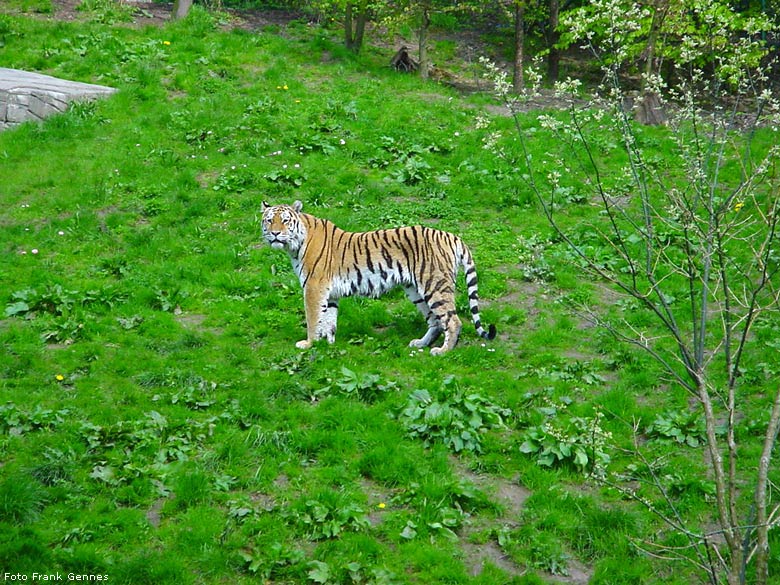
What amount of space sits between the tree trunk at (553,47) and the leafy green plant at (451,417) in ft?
41.7

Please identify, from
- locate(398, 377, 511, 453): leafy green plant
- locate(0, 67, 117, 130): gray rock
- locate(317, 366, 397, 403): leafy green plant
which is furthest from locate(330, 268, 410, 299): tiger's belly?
locate(0, 67, 117, 130): gray rock

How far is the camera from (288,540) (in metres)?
6.87

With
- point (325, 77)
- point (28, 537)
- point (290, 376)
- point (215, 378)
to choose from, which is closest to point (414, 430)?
point (290, 376)

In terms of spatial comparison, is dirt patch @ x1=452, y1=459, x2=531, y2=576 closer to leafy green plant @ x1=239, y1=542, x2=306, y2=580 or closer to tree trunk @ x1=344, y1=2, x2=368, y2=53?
leafy green plant @ x1=239, y1=542, x2=306, y2=580

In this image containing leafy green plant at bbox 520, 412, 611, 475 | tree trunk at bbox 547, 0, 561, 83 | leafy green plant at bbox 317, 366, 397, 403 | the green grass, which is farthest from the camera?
tree trunk at bbox 547, 0, 561, 83

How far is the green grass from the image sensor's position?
688 centimetres

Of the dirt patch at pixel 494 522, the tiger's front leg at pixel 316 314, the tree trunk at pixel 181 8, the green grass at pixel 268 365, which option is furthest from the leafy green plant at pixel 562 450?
the tree trunk at pixel 181 8

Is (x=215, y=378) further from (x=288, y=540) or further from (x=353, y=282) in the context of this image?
(x=288, y=540)

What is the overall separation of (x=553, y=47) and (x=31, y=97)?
10896 mm

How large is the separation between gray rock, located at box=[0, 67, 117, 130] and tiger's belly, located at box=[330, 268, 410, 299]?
27.1 ft

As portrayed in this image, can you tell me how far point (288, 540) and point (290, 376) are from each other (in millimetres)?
2884

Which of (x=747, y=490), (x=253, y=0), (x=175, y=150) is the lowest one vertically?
(x=747, y=490)

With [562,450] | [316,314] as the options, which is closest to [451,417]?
[562,450]

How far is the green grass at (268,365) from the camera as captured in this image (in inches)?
271
